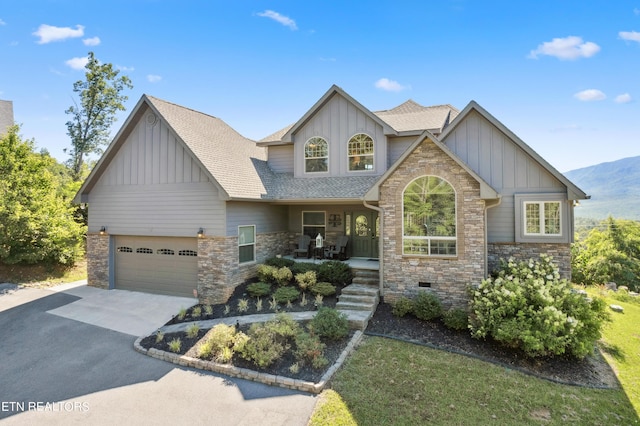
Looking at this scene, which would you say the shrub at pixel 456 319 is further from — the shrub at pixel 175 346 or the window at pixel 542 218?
the shrub at pixel 175 346

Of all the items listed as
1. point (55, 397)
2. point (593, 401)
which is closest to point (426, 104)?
point (593, 401)

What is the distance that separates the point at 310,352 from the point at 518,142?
9.38m

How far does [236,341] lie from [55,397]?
3377 millimetres

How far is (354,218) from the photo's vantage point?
13977 millimetres

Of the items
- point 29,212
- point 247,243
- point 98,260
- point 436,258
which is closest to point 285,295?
point 247,243

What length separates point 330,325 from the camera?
7750mm

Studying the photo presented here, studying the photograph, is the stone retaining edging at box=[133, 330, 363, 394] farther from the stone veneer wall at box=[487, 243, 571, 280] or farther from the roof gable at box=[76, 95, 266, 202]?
the stone veneer wall at box=[487, 243, 571, 280]

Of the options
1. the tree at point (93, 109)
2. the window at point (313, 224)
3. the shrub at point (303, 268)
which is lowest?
the shrub at point (303, 268)

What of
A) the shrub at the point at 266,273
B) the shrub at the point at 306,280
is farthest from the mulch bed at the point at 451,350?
the shrub at the point at 266,273

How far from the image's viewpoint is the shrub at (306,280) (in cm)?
1083

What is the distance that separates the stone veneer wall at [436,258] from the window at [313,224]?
4815 mm

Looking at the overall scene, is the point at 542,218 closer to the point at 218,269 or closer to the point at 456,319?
the point at 456,319

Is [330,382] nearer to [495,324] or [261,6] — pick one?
[495,324]

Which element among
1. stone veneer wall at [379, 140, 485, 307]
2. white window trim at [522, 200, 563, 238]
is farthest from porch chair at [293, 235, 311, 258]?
white window trim at [522, 200, 563, 238]
